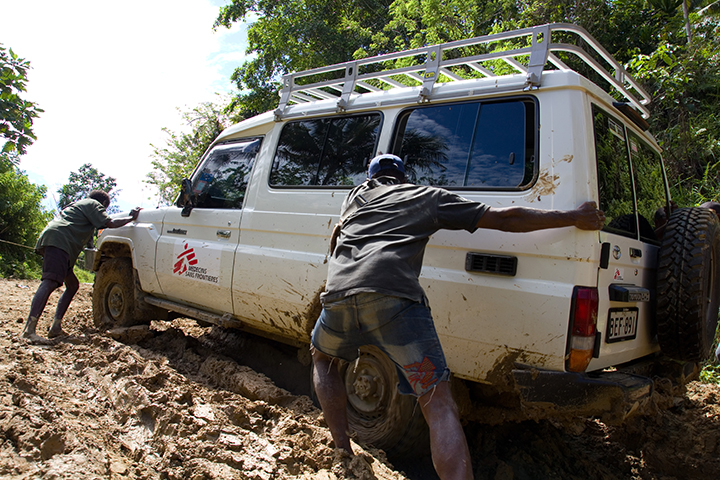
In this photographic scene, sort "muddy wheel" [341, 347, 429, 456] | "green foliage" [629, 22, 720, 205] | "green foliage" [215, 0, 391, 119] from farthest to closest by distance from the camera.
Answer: "green foliage" [215, 0, 391, 119]
"green foliage" [629, 22, 720, 205]
"muddy wheel" [341, 347, 429, 456]

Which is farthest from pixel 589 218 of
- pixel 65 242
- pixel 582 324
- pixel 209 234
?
pixel 65 242

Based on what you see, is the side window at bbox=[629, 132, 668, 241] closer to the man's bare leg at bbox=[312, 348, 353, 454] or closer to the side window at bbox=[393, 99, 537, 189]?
the side window at bbox=[393, 99, 537, 189]

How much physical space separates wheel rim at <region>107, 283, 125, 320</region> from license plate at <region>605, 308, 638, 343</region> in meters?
4.75

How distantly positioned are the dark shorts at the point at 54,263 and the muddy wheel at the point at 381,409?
3658mm

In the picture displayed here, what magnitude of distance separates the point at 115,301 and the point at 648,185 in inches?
208

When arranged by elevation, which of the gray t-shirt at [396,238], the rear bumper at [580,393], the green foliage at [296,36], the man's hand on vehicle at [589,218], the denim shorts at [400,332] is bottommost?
the rear bumper at [580,393]

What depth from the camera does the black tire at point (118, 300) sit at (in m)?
5.17

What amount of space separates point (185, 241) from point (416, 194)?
111 inches

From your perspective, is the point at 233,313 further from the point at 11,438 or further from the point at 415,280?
the point at 415,280

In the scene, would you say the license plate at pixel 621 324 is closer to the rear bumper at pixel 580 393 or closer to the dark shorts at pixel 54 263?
the rear bumper at pixel 580 393

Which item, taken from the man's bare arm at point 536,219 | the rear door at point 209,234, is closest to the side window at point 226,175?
the rear door at point 209,234

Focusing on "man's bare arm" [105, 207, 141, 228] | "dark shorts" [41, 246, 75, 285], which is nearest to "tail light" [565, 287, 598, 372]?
"man's bare arm" [105, 207, 141, 228]

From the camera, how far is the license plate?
256 cm

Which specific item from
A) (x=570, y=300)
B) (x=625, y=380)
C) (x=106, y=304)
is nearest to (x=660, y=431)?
(x=625, y=380)
